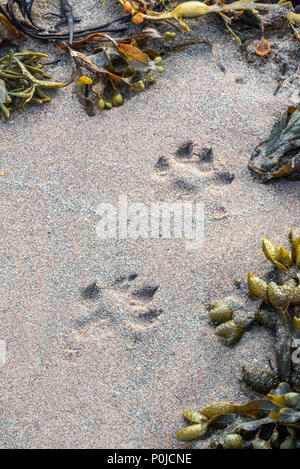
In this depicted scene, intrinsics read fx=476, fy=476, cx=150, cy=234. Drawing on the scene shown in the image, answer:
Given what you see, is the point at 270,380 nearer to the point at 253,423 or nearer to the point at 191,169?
the point at 253,423

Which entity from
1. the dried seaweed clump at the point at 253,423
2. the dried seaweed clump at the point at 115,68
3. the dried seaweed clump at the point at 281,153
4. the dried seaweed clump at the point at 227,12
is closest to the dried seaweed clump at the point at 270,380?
the dried seaweed clump at the point at 253,423

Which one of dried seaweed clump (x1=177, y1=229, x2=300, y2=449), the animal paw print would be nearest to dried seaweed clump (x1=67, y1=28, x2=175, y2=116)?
the animal paw print

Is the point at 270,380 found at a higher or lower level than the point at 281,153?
lower

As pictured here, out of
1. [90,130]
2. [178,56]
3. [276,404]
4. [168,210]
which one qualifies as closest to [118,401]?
[276,404]

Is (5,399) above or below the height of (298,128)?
below

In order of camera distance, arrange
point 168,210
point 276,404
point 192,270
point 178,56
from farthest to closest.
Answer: point 178,56
point 168,210
point 192,270
point 276,404

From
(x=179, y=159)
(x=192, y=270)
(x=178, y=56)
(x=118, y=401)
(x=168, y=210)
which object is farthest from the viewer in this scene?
(x=178, y=56)

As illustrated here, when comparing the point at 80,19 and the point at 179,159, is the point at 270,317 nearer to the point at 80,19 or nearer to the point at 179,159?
the point at 179,159

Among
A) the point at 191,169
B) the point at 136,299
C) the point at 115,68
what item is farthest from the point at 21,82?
the point at 136,299
